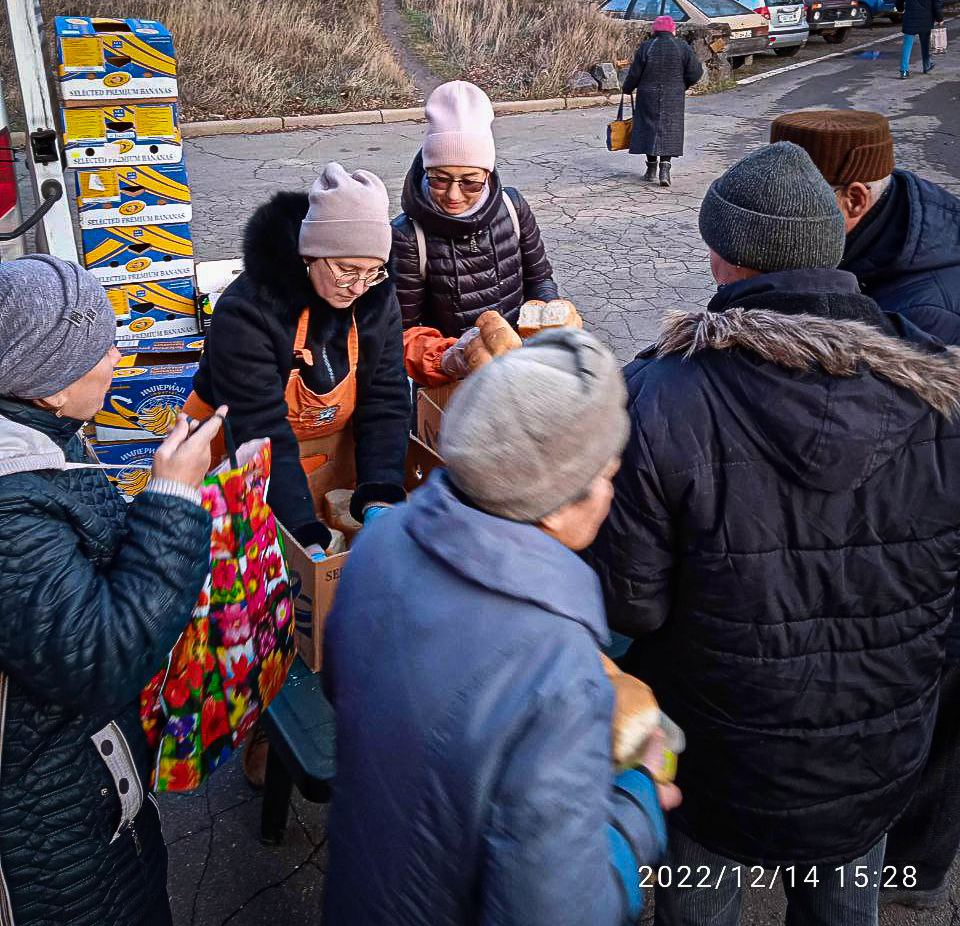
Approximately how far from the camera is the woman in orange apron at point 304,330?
102 inches

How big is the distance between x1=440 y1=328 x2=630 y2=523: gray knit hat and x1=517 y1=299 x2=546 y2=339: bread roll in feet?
5.75

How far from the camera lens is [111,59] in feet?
13.9

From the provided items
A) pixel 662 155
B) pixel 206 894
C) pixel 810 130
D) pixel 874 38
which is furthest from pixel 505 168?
pixel 874 38

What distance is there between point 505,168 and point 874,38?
37.3ft

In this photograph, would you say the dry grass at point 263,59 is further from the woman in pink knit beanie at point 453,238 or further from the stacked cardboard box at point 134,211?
the woman in pink knit beanie at point 453,238

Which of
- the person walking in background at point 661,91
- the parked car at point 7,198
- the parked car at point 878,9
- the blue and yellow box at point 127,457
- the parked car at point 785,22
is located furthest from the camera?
the parked car at point 878,9

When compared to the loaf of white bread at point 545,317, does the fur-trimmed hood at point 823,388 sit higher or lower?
higher

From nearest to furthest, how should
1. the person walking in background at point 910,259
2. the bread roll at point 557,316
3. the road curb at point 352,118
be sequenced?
the person walking in background at point 910,259
the bread roll at point 557,316
the road curb at point 352,118

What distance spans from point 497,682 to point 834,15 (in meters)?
18.7

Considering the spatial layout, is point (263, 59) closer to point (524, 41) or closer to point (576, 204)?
point (524, 41)

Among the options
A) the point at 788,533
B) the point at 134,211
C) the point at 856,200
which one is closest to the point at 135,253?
the point at 134,211

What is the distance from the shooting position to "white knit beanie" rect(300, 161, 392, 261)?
2559mm

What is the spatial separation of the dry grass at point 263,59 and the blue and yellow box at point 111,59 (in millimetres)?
8141

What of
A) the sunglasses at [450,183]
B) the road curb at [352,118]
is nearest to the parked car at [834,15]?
the road curb at [352,118]
